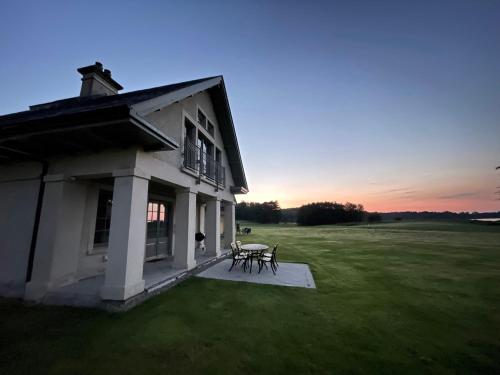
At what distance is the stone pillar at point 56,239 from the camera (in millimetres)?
4445

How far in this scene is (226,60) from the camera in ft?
39.6

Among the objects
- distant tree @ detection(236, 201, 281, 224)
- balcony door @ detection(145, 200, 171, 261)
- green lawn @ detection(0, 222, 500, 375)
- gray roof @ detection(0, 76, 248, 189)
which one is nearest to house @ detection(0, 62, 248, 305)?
gray roof @ detection(0, 76, 248, 189)

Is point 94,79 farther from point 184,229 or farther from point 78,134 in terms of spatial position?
point 184,229

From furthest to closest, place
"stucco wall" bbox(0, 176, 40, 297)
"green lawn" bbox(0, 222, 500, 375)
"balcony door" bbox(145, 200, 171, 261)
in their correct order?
"balcony door" bbox(145, 200, 171, 261) → "stucco wall" bbox(0, 176, 40, 297) → "green lawn" bbox(0, 222, 500, 375)

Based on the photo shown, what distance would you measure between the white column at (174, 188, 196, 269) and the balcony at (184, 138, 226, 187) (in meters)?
1.07

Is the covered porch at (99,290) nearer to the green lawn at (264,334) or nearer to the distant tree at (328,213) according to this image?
the green lawn at (264,334)

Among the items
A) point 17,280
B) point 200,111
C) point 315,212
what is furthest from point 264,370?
point 315,212

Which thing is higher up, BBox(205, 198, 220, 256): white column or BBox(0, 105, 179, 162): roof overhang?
BBox(0, 105, 179, 162): roof overhang

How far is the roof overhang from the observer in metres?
3.30

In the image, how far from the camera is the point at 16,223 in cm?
505

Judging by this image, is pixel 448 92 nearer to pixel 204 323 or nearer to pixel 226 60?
pixel 226 60

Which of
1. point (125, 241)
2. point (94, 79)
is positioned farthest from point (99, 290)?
point (94, 79)

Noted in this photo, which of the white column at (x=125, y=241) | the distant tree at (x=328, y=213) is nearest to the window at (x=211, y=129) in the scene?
the white column at (x=125, y=241)

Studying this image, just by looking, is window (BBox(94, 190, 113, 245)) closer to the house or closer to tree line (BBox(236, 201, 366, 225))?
the house
